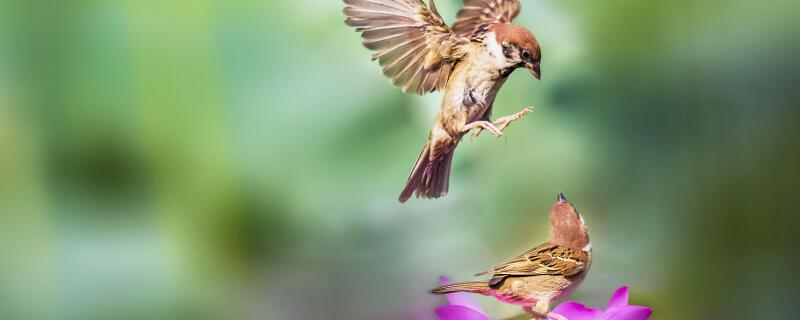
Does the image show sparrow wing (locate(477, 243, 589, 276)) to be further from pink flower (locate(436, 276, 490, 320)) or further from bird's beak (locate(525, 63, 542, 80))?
bird's beak (locate(525, 63, 542, 80))

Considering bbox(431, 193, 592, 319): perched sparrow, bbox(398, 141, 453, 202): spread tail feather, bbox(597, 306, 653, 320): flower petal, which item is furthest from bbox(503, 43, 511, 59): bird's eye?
bbox(597, 306, 653, 320): flower petal

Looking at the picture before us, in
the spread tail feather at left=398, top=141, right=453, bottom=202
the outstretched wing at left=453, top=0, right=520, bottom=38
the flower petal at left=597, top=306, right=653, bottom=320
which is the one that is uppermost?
the outstretched wing at left=453, top=0, right=520, bottom=38

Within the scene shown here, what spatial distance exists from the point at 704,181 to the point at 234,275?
39.1 inches

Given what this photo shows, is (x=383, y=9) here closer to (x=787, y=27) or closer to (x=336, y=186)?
(x=336, y=186)

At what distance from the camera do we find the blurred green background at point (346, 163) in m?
1.32

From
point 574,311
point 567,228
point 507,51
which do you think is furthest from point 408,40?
point 574,311

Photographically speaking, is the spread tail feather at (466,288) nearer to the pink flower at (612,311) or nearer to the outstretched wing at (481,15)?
the pink flower at (612,311)

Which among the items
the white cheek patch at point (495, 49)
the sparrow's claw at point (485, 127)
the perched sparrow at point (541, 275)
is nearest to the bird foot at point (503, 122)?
the sparrow's claw at point (485, 127)

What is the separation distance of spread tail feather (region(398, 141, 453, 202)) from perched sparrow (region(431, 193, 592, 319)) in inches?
7.4

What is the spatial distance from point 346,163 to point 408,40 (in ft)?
0.89

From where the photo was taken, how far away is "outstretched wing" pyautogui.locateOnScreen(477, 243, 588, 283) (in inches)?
57.4

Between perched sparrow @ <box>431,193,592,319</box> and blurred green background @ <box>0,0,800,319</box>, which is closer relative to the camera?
blurred green background @ <box>0,0,800,319</box>

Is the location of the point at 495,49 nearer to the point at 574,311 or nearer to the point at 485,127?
the point at 485,127

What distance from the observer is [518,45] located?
1.46 m
